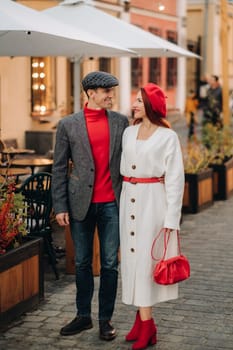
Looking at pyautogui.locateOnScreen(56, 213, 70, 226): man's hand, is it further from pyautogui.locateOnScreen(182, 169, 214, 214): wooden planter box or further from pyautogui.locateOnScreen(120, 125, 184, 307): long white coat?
pyautogui.locateOnScreen(182, 169, 214, 214): wooden planter box

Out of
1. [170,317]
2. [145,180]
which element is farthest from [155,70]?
[145,180]

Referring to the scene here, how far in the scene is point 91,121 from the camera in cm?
582

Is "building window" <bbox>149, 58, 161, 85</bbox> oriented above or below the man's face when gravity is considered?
above

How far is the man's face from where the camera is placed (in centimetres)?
576

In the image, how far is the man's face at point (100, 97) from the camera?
576 cm

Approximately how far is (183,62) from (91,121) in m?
27.1

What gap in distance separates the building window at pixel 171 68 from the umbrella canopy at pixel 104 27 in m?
18.3

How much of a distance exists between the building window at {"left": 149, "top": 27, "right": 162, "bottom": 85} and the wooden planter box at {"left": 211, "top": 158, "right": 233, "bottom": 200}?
1665 cm

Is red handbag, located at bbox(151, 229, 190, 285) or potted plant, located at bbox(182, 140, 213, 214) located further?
potted plant, located at bbox(182, 140, 213, 214)

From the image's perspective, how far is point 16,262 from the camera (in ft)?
20.7

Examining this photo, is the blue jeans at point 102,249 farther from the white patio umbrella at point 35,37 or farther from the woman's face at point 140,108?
the white patio umbrella at point 35,37

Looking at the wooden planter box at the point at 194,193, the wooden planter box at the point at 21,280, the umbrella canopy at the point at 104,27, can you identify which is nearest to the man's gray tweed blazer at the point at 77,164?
the wooden planter box at the point at 21,280

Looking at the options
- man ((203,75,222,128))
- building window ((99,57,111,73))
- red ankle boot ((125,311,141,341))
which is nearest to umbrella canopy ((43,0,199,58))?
man ((203,75,222,128))

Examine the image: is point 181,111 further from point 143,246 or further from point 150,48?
point 143,246
